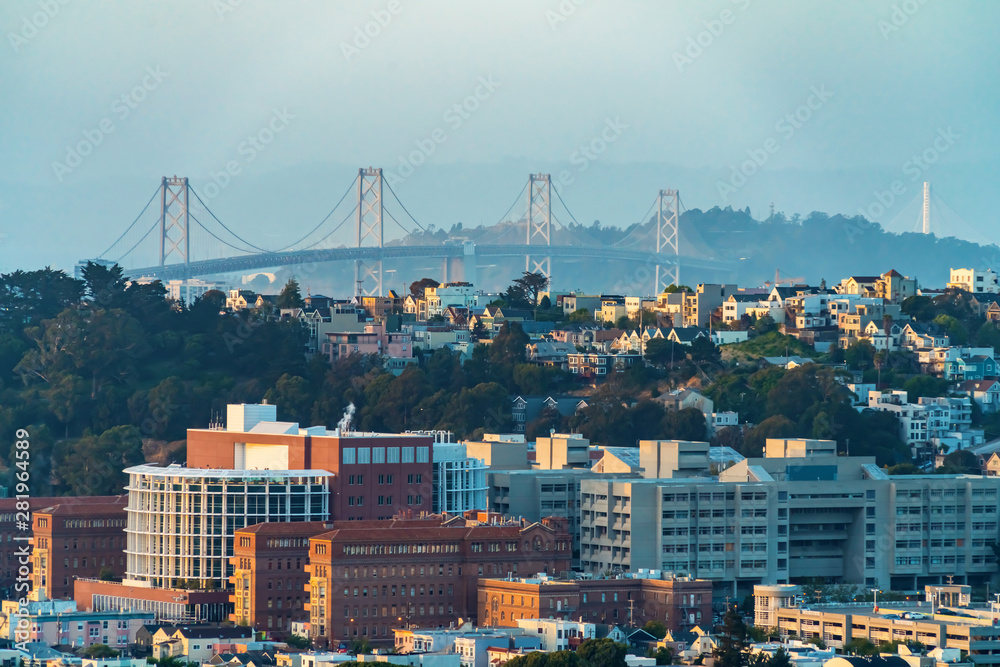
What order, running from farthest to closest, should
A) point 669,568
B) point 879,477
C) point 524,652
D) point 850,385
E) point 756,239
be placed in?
point 756,239, point 850,385, point 879,477, point 669,568, point 524,652

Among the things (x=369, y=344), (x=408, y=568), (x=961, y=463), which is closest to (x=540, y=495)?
(x=408, y=568)

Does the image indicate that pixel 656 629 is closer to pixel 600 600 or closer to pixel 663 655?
pixel 600 600

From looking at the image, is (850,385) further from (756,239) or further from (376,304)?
(756,239)

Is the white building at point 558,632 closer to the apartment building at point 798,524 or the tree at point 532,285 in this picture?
the apartment building at point 798,524

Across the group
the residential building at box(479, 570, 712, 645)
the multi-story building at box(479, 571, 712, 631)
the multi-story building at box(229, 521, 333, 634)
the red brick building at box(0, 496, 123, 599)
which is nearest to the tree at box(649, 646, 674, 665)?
the residential building at box(479, 570, 712, 645)

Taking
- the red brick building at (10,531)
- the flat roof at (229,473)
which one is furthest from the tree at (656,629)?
the red brick building at (10,531)

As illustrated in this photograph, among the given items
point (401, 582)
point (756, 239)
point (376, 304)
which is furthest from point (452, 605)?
point (756, 239)

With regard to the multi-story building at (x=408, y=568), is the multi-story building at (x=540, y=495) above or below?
above
